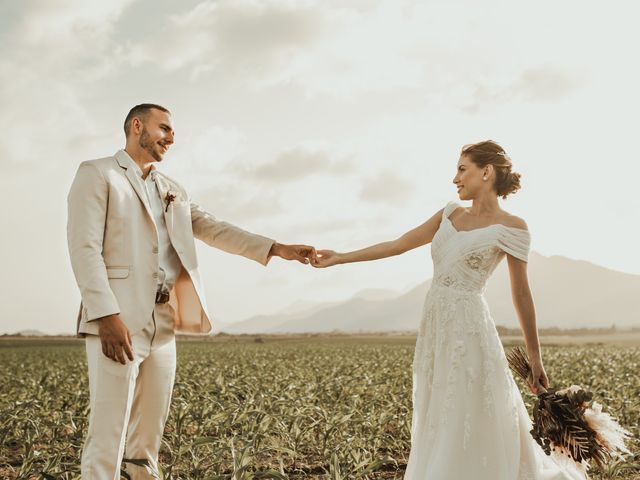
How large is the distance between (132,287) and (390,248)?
227cm

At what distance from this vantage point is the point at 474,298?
15.4ft

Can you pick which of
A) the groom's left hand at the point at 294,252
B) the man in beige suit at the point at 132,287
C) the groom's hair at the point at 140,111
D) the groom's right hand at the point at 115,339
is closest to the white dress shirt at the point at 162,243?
Result: the man in beige suit at the point at 132,287

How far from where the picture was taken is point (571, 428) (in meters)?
4.66

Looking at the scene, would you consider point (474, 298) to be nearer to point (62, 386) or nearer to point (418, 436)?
point (418, 436)

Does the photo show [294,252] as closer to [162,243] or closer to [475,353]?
[162,243]

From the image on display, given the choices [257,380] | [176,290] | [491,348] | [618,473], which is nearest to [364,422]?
[618,473]

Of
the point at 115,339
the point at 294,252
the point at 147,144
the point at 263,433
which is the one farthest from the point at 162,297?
the point at 263,433

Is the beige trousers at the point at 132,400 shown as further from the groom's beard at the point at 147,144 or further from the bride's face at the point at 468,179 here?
the bride's face at the point at 468,179

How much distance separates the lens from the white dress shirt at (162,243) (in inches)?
175

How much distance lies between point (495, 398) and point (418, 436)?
62 cm

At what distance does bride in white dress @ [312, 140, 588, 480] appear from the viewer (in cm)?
456

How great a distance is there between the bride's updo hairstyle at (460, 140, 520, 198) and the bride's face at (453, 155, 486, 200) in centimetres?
4

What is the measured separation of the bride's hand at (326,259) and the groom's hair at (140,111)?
2242 mm

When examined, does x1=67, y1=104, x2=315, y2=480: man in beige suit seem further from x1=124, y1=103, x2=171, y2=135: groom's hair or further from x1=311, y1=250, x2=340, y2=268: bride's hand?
x1=311, y1=250, x2=340, y2=268: bride's hand
